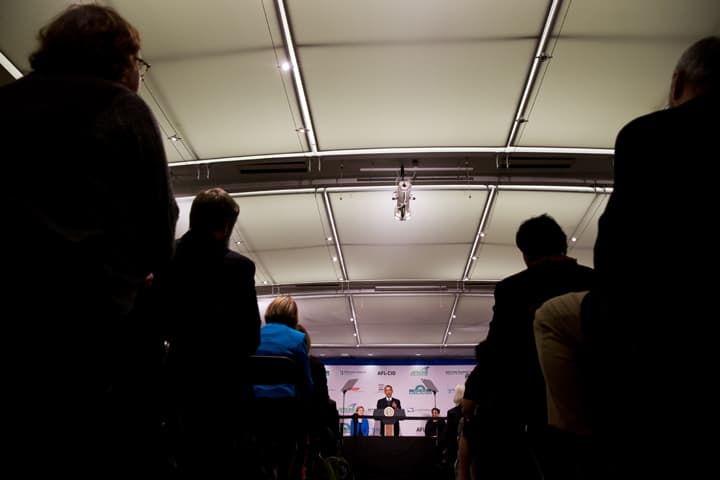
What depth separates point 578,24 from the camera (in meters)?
4.86

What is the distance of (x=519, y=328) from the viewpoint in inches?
94.2

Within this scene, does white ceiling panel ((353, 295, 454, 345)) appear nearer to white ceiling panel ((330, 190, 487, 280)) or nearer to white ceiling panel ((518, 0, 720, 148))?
white ceiling panel ((330, 190, 487, 280))

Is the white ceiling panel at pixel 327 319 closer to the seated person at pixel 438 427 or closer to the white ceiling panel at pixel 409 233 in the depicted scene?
the white ceiling panel at pixel 409 233

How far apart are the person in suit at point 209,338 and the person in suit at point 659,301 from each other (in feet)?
4.60

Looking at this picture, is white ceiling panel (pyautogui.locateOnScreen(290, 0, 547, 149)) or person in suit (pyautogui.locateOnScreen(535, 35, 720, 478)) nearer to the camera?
person in suit (pyautogui.locateOnScreen(535, 35, 720, 478))

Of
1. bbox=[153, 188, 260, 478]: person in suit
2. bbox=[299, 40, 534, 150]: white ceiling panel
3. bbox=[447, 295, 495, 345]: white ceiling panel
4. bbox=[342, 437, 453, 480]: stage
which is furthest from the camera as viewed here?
bbox=[447, 295, 495, 345]: white ceiling panel

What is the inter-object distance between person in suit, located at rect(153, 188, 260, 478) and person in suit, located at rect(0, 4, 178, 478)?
884 mm

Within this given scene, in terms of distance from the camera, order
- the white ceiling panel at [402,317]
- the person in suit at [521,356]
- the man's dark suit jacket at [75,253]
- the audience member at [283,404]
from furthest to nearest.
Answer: the white ceiling panel at [402,317] → the audience member at [283,404] → the person in suit at [521,356] → the man's dark suit jacket at [75,253]

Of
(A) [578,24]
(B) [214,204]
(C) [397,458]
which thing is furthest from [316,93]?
(C) [397,458]

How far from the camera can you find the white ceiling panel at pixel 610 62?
4.75 metres

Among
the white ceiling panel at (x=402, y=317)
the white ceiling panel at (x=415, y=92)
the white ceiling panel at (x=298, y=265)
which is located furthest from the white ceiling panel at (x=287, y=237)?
the white ceiling panel at (x=415, y=92)

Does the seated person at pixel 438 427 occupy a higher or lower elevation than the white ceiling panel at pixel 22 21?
lower

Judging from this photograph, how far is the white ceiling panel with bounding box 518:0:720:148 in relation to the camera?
15.6 feet

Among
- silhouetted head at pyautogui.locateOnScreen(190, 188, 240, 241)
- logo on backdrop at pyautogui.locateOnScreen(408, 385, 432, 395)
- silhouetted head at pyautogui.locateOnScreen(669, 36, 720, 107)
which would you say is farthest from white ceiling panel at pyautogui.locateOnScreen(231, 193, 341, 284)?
silhouetted head at pyautogui.locateOnScreen(669, 36, 720, 107)
